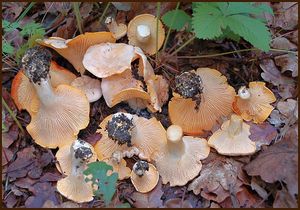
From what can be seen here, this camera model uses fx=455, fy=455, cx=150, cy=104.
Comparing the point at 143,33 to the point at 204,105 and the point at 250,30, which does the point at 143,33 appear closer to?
the point at 204,105

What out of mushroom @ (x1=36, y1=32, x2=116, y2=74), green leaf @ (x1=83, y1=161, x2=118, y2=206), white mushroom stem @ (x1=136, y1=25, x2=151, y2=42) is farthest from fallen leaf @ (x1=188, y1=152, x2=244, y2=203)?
mushroom @ (x1=36, y1=32, x2=116, y2=74)

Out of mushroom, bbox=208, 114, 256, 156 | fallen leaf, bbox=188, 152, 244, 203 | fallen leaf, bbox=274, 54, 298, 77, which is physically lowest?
fallen leaf, bbox=188, 152, 244, 203

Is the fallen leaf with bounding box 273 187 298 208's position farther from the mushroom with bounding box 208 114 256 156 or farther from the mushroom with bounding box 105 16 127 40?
the mushroom with bounding box 105 16 127 40

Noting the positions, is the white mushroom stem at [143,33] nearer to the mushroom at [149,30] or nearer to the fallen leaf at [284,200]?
the mushroom at [149,30]

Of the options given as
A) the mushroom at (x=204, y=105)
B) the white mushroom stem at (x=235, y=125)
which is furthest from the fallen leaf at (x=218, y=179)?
the mushroom at (x=204, y=105)

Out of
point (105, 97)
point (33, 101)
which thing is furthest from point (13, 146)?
point (105, 97)

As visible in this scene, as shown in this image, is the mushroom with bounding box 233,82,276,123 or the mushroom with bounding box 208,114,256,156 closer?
the mushroom with bounding box 208,114,256,156

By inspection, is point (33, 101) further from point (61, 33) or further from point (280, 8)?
point (280, 8)
